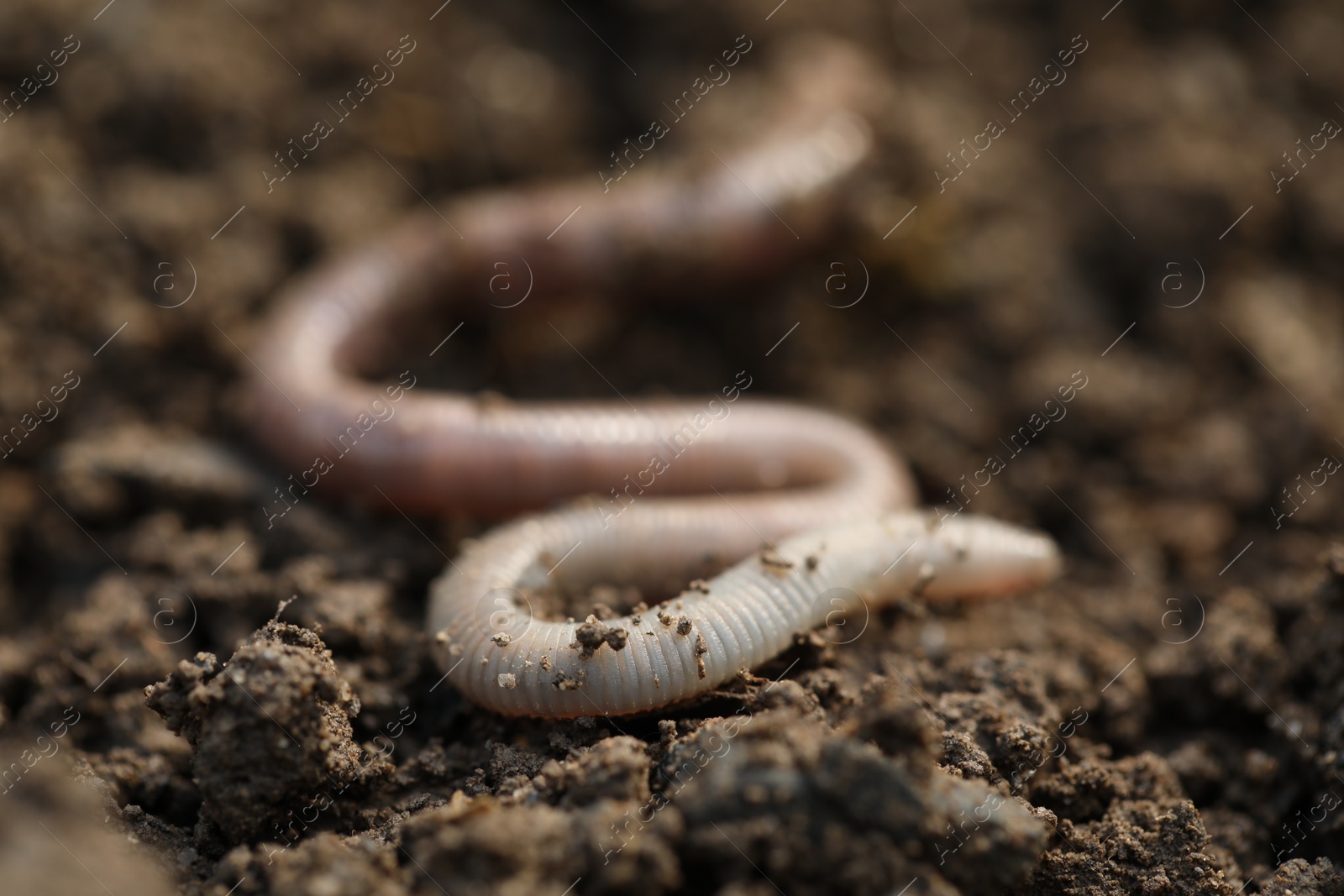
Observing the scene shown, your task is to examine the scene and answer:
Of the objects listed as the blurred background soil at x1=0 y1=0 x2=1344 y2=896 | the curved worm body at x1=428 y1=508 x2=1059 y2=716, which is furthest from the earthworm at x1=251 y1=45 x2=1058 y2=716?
the blurred background soil at x1=0 y1=0 x2=1344 y2=896

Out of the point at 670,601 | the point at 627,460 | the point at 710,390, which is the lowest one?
the point at 670,601


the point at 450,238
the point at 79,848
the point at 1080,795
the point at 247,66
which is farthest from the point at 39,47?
the point at 1080,795

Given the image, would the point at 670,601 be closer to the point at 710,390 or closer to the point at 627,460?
the point at 627,460

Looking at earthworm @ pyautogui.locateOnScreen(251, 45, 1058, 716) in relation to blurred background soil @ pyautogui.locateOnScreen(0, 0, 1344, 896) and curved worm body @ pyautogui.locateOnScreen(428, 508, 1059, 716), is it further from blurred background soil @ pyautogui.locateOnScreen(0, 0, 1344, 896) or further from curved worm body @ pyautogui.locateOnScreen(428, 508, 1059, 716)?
blurred background soil @ pyautogui.locateOnScreen(0, 0, 1344, 896)

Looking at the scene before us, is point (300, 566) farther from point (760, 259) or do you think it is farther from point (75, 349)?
point (760, 259)

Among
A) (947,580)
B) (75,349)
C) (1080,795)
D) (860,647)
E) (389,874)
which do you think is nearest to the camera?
(389,874)

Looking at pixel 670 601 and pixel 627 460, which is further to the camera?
pixel 627 460

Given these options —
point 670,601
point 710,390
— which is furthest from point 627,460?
point 670,601
